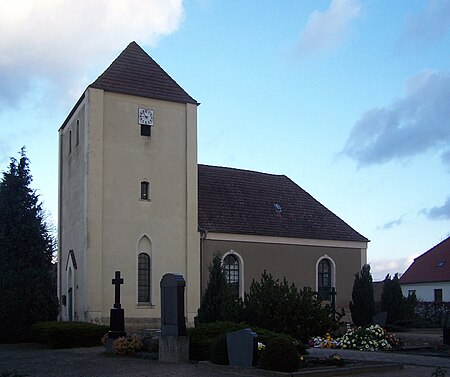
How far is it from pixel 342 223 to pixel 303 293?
19.9 metres

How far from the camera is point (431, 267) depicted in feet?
178

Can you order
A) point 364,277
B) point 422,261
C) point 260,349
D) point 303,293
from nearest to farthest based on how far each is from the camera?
point 260,349 → point 303,293 → point 364,277 → point 422,261

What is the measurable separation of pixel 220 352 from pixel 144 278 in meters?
17.8

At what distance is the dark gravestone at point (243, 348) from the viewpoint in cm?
1493

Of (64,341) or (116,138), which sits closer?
(64,341)

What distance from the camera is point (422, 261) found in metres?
56.2

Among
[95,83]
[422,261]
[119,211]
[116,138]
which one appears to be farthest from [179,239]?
Result: [422,261]

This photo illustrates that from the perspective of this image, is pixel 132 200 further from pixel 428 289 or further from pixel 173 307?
pixel 428 289

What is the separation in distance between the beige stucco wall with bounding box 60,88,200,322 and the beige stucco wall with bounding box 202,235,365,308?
5.81 ft

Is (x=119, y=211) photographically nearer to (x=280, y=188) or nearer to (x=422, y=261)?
(x=280, y=188)

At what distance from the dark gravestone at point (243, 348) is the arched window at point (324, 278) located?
23.3 m

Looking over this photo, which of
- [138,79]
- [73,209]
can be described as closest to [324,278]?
[73,209]

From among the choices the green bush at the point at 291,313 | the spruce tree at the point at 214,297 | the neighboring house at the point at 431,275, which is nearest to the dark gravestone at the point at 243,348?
the green bush at the point at 291,313

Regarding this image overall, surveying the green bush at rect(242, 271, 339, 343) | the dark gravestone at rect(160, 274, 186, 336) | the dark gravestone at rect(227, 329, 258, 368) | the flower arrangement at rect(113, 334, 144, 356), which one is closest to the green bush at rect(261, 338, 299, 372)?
the dark gravestone at rect(227, 329, 258, 368)
